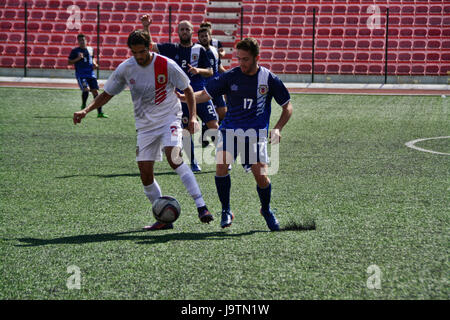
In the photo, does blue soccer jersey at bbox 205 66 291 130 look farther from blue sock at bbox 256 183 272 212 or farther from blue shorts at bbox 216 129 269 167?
blue sock at bbox 256 183 272 212

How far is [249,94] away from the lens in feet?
19.9

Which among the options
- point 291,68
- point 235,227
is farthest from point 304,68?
point 235,227

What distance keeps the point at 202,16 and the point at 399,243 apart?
25661 mm

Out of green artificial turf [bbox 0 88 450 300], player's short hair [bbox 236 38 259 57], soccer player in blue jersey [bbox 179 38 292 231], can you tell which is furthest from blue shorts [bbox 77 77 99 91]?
player's short hair [bbox 236 38 259 57]

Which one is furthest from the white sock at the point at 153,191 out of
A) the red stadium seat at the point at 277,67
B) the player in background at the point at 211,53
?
the red stadium seat at the point at 277,67

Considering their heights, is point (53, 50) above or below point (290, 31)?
below

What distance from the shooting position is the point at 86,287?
4270 millimetres

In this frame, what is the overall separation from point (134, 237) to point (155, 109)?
1204 mm

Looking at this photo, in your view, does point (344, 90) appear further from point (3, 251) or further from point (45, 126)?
point (3, 251)

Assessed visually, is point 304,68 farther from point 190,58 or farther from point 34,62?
point 190,58

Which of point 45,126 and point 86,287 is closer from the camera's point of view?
point 86,287

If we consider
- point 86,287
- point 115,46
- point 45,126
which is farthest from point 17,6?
point 86,287

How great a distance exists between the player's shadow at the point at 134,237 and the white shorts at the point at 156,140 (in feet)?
2.36
